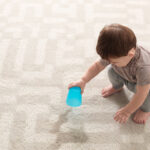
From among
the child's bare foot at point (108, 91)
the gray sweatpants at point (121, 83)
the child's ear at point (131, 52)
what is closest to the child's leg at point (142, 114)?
the gray sweatpants at point (121, 83)

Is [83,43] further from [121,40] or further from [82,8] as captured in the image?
[121,40]

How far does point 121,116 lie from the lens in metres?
0.94

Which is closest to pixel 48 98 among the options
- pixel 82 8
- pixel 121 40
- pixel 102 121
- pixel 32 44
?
pixel 102 121

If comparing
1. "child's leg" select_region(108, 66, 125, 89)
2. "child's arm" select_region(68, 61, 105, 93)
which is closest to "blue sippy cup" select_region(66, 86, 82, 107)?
"child's arm" select_region(68, 61, 105, 93)

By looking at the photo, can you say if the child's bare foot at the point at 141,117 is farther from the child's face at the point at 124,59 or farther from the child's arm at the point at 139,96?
the child's face at the point at 124,59

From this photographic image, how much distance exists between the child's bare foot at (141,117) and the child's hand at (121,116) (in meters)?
0.05

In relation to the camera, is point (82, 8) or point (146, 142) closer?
point (146, 142)

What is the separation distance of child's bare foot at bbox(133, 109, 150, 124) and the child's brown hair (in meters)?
0.37

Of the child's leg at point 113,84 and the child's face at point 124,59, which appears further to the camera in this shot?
the child's leg at point 113,84

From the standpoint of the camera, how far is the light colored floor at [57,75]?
3.03ft

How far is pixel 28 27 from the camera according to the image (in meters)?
1.35

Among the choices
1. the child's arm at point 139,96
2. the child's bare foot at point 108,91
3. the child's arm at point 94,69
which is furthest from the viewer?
the child's bare foot at point 108,91

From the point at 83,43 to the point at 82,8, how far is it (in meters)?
0.32

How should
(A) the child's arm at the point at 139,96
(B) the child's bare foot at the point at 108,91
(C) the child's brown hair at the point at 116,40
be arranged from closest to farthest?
(C) the child's brown hair at the point at 116,40, (A) the child's arm at the point at 139,96, (B) the child's bare foot at the point at 108,91
